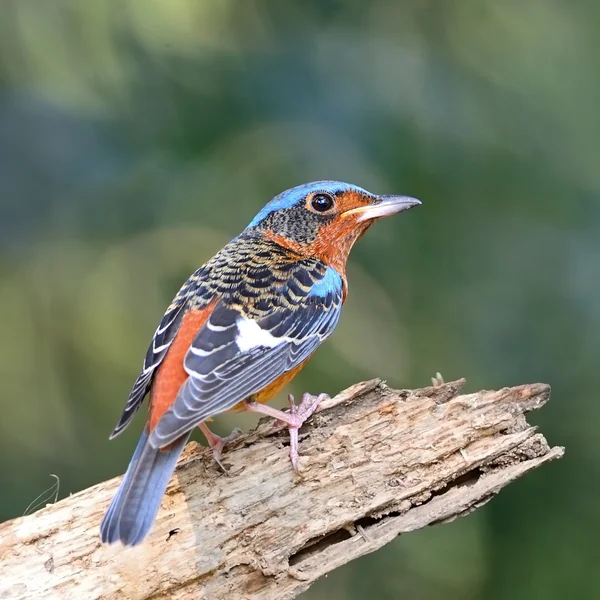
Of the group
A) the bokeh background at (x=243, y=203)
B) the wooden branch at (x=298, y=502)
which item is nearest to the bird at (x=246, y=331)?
the wooden branch at (x=298, y=502)

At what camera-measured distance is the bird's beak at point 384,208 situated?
427cm

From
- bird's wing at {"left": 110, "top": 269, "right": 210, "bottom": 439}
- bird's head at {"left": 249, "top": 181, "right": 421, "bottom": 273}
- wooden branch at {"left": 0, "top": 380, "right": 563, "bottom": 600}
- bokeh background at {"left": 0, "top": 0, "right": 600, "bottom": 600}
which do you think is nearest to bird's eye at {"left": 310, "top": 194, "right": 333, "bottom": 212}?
bird's head at {"left": 249, "top": 181, "right": 421, "bottom": 273}

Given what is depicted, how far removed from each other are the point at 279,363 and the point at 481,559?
6.81ft

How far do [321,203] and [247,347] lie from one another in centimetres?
115

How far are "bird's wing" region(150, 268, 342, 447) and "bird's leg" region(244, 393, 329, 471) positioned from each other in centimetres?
15

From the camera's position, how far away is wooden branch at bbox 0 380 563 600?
3.27 m

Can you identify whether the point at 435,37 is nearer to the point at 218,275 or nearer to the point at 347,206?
the point at 347,206

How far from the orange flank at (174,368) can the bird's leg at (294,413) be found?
408 millimetres

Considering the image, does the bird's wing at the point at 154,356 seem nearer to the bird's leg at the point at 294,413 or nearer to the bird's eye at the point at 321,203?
the bird's leg at the point at 294,413

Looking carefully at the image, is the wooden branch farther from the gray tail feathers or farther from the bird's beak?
the bird's beak

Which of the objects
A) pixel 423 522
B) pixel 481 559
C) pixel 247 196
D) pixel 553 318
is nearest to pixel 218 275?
pixel 247 196

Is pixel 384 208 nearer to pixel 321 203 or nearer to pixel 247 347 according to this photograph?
pixel 321 203

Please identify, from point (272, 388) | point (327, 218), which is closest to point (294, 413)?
point (272, 388)

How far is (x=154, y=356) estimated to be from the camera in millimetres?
3611
